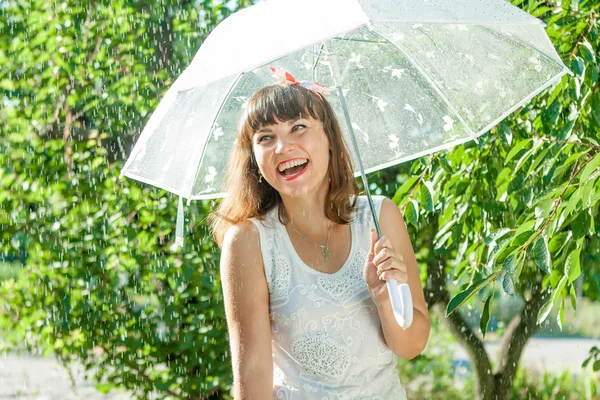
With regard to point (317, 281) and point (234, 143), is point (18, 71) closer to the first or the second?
point (234, 143)

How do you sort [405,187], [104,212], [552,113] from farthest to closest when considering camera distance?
[104,212], [405,187], [552,113]

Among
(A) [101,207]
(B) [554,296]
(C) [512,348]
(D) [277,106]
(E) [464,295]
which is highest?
(D) [277,106]

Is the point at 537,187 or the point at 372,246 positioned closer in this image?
the point at 372,246

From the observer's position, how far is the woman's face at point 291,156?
96.7 inches

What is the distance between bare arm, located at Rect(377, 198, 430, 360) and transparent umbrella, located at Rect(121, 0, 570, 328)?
120mm

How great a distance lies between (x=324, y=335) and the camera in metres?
2.42

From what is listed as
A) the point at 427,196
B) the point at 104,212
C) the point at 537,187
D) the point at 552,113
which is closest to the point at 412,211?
the point at 427,196

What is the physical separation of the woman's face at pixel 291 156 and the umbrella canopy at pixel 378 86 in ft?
0.75

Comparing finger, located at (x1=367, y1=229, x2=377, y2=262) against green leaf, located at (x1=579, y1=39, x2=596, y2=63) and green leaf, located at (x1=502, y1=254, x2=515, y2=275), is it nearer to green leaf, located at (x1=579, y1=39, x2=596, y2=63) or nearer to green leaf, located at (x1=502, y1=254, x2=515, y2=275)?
green leaf, located at (x1=502, y1=254, x2=515, y2=275)

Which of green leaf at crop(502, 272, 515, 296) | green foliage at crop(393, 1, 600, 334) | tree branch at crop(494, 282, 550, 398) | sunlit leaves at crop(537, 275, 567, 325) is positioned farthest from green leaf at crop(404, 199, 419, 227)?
tree branch at crop(494, 282, 550, 398)

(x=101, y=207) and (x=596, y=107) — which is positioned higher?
(x=596, y=107)

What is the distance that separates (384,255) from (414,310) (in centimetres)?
27

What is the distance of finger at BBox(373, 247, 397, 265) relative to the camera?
7.69ft

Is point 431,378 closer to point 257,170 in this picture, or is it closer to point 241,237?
point 257,170
